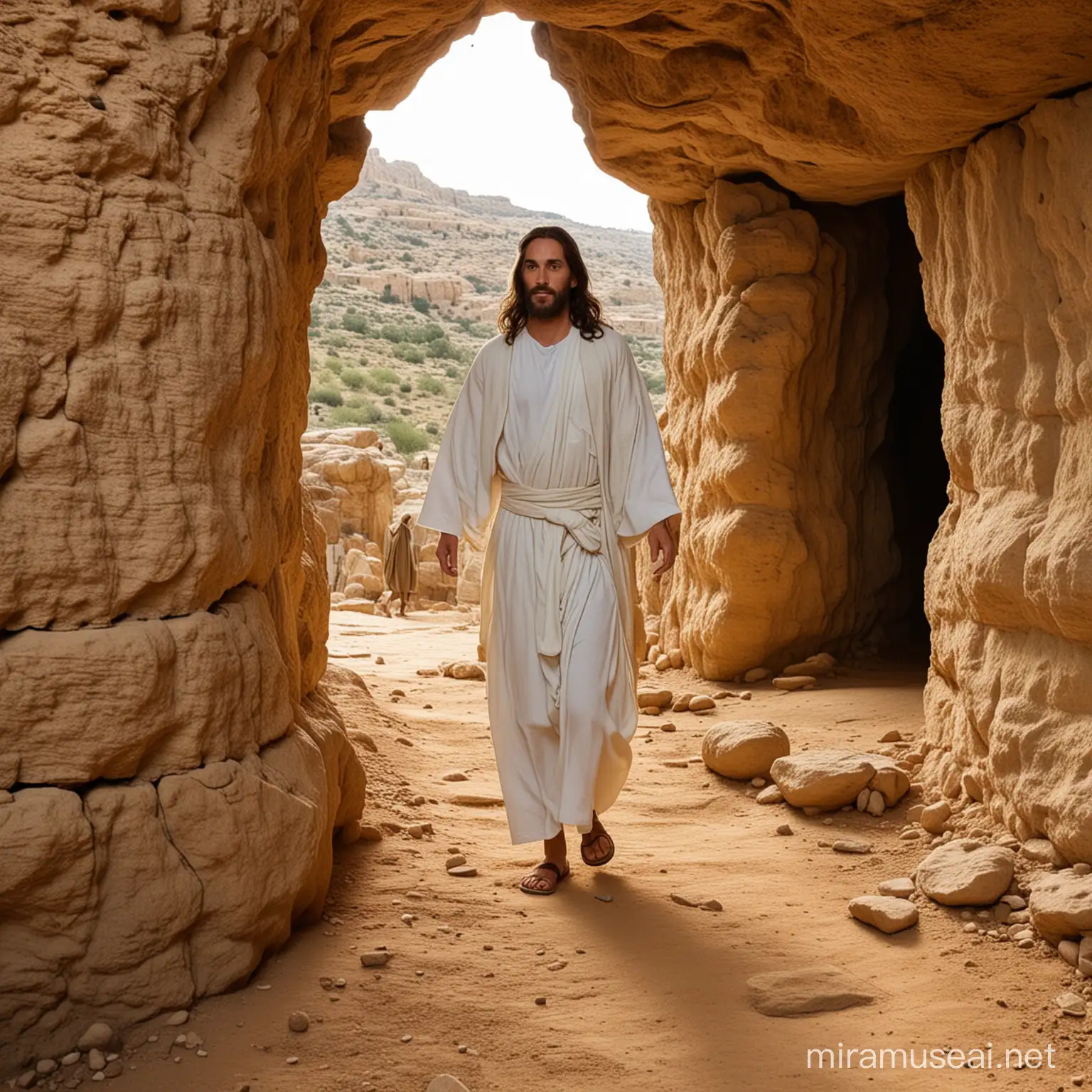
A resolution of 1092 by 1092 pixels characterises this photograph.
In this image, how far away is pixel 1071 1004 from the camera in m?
3.14

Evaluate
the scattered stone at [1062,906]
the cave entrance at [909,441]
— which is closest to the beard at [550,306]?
the scattered stone at [1062,906]

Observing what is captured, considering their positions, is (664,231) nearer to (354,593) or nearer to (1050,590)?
(1050,590)

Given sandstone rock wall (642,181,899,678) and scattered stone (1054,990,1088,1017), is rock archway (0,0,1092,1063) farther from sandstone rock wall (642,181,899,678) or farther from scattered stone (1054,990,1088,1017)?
sandstone rock wall (642,181,899,678)

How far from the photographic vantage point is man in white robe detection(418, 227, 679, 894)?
13.2 feet

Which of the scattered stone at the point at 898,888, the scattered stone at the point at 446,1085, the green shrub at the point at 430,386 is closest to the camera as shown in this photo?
the scattered stone at the point at 446,1085

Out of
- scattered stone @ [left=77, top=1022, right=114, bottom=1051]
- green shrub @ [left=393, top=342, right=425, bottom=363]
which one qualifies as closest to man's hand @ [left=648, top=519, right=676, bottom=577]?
scattered stone @ [left=77, top=1022, right=114, bottom=1051]

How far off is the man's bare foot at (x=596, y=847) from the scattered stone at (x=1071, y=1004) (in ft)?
5.07

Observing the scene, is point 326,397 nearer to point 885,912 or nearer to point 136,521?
point 885,912

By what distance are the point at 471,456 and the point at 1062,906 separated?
8.01 ft

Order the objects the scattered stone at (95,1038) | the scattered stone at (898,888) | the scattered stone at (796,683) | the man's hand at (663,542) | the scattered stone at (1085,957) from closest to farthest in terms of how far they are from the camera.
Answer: the scattered stone at (95,1038) → the scattered stone at (1085,957) → the scattered stone at (898,888) → the man's hand at (663,542) → the scattered stone at (796,683)

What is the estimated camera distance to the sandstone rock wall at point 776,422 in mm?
7199

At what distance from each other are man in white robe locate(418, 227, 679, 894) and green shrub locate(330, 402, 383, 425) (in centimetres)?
2685

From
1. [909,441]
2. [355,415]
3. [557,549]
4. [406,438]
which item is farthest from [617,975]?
[355,415]

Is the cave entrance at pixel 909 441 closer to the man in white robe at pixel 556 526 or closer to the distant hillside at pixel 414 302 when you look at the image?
the man in white robe at pixel 556 526
